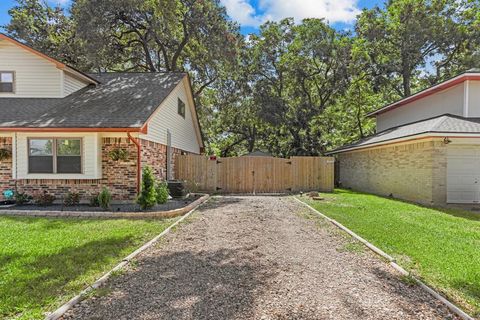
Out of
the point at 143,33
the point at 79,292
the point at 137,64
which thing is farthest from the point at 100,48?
the point at 79,292

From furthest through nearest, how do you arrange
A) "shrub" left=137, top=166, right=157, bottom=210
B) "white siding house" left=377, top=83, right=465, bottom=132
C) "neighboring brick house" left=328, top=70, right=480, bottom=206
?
"white siding house" left=377, top=83, right=465, bottom=132 < "neighboring brick house" left=328, top=70, right=480, bottom=206 < "shrub" left=137, top=166, right=157, bottom=210

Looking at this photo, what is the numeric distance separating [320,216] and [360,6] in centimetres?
2299

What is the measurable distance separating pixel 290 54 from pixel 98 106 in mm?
15306

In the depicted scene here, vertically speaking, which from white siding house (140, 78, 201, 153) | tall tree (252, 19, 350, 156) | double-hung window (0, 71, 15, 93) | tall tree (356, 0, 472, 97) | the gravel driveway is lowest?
the gravel driveway

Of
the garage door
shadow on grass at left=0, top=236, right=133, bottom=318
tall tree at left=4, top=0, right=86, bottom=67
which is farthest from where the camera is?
tall tree at left=4, top=0, right=86, bottom=67

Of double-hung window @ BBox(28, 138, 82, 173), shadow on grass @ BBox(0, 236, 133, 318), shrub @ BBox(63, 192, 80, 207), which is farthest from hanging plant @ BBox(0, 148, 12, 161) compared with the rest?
shadow on grass @ BBox(0, 236, 133, 318)

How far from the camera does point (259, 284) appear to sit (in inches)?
155

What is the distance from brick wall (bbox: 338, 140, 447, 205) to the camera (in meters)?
10.9

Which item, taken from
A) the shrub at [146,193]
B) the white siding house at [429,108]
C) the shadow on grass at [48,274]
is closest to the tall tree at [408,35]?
the white siding house at [429,108]

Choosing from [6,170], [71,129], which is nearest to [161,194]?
[71,129]

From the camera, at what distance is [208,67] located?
22.5 metres

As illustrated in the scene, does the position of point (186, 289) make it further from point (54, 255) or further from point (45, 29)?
point (45, 29)

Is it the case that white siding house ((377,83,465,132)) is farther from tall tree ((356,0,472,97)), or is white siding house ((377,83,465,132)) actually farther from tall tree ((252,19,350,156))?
tall tree ((356,0,472,97))

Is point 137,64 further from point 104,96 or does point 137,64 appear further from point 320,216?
point 320,216
